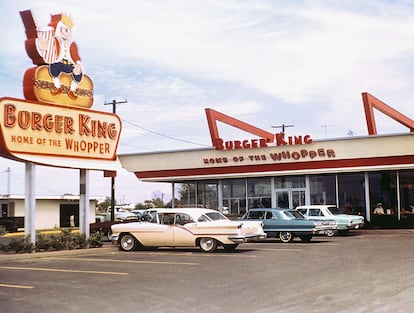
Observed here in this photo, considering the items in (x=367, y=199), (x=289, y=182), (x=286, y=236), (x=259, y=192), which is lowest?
(x=286, y=236)

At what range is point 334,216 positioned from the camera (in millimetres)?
27078

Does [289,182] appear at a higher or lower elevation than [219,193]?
higher

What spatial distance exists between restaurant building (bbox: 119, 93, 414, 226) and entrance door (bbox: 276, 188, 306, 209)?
0.06 m

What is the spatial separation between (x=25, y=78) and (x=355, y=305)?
A: 15242mm

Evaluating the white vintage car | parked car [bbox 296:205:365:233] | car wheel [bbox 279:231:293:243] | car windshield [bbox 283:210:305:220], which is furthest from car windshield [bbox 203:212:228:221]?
parked car [bbox 296:205:365:233]

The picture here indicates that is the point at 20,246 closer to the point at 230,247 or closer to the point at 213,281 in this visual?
the point at 230,247

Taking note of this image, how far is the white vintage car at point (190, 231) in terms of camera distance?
1954 cm

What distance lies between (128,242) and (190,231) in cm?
262

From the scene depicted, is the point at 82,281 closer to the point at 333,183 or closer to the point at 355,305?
the point at 355,305

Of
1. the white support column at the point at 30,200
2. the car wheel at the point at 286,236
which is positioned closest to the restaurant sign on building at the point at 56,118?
the white support column at the point at 30,200

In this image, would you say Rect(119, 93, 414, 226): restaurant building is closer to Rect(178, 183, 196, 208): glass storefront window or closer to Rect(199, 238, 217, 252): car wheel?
Rect(178, 183, 196, 208): glass storefront window

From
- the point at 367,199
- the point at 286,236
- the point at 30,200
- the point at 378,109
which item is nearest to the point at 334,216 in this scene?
the point at 286,236

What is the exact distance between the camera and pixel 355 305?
9477mm

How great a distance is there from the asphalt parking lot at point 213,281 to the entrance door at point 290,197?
14.8 m
